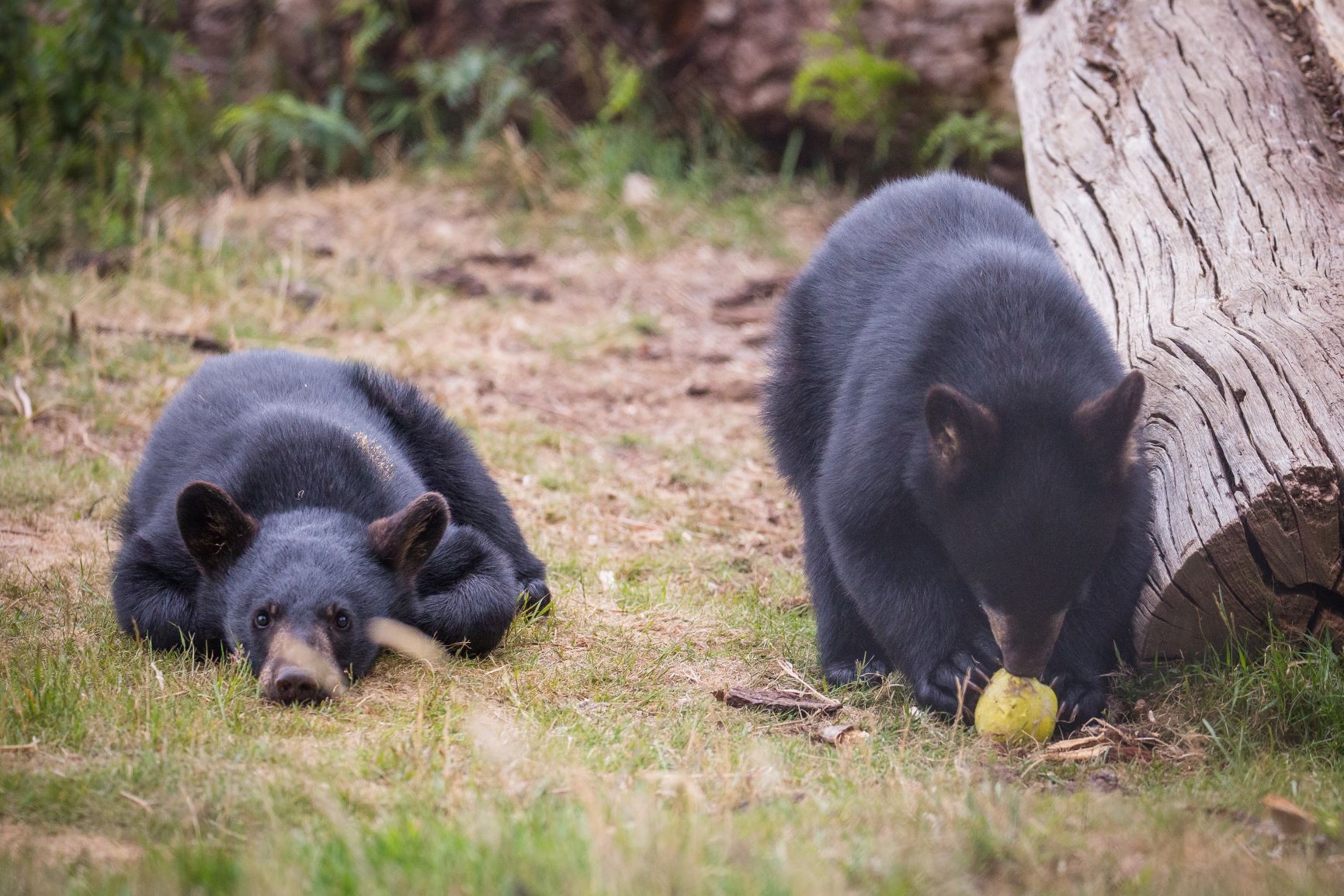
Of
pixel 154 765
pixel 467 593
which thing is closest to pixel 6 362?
pixel 467 593

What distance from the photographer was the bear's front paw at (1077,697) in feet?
13.4

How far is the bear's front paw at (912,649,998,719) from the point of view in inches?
160

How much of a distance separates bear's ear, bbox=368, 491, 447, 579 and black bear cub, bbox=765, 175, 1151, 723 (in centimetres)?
137

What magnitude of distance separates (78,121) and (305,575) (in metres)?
7.11

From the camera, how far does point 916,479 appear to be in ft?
13.1

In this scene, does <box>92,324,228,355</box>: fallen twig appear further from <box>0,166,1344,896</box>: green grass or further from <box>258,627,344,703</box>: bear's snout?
<box>258,627,344,703</box>: bear's snout

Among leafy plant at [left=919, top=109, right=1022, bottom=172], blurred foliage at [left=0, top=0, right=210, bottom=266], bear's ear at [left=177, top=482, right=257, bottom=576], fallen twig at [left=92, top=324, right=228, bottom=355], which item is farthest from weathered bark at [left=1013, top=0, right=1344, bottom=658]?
blurred foliage at [left=0, top=0, right=210, bottom=266]

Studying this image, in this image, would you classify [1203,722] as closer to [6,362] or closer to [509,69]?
[6,362]

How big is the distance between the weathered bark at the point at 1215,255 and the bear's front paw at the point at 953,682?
67 centimetres

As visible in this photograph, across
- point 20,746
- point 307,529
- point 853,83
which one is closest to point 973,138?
point 853,83

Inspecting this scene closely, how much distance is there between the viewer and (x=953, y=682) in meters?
4.12

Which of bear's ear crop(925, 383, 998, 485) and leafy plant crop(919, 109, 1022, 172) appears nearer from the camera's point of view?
bear's ear crop(925, 383, 998, 485)

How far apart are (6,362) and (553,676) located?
4756 millimetres

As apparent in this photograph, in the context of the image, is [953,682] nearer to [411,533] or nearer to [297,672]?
[411,533]
